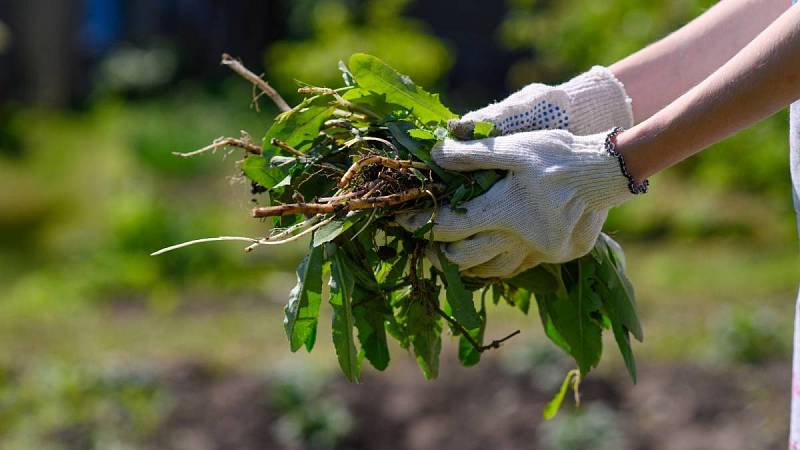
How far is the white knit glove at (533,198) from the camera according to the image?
199cm

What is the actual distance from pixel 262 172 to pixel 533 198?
56 cm

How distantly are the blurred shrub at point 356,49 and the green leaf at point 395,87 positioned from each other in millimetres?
5731

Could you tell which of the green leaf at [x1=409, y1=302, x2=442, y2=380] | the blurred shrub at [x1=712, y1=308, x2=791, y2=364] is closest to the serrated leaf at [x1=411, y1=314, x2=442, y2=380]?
the green leaf at [x1=409, y1=302, x2=442, y2=380]

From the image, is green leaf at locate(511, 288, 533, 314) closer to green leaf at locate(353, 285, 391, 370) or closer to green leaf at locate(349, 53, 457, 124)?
green leaf at locate(353, 285, 391, 370)

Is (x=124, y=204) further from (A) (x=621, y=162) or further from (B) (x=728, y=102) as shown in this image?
(B) (x=728, y=102)

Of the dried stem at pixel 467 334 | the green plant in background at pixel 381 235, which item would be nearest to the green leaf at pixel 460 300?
the green plant in background at pixel 381 235

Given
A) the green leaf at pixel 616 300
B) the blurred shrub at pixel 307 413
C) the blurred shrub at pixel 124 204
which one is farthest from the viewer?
the blurred shrub at pixel 124 204

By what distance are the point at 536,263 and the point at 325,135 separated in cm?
50

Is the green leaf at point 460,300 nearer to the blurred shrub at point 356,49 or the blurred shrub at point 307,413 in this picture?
the blurred shrub at point 307,413

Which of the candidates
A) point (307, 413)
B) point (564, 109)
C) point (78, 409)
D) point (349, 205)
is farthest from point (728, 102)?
point (78, 409)

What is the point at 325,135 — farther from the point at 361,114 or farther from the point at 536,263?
the point at 536,263

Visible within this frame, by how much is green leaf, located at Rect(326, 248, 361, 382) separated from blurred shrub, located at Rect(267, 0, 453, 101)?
590 centimetres

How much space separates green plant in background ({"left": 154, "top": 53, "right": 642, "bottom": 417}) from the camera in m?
2.06

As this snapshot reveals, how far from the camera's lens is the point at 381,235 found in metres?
2.24
